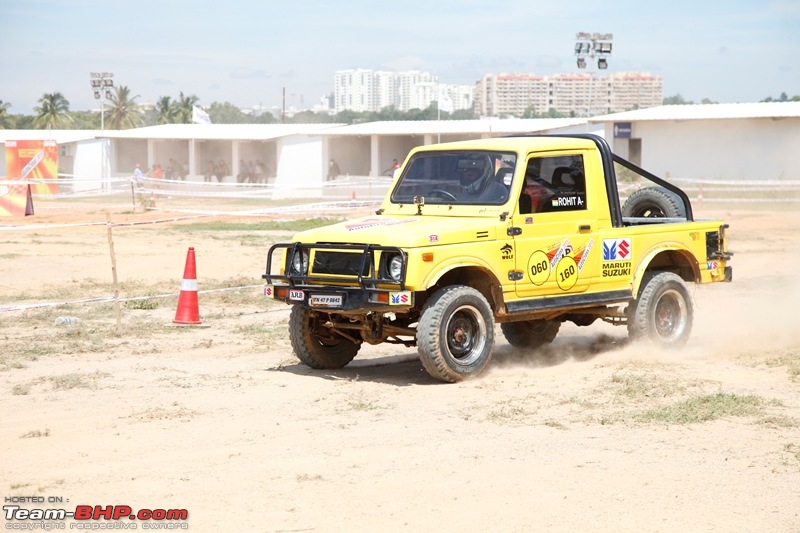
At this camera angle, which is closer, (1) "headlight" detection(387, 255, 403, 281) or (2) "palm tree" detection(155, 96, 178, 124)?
(1) "headlight" detection(387, 255, 403, 281)

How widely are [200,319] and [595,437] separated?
7.19 meters

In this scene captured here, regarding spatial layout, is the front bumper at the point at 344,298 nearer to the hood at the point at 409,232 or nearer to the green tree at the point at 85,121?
the hood at the point at 409,232

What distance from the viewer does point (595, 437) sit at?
7.95 metres

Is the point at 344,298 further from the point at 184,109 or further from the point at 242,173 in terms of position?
the point at 184,109

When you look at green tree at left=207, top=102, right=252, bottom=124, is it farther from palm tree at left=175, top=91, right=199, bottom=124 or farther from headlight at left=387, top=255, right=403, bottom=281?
headlight at left=387, top=255, right=403, bottom=281

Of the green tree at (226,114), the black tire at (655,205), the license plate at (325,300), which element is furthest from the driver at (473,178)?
the green tree at (226,114)

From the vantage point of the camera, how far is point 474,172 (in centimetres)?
1048

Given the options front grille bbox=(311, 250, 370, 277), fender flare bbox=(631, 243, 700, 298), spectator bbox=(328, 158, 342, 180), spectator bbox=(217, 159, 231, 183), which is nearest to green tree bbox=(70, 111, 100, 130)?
spectator bbox=(217, 159, 231, 183)

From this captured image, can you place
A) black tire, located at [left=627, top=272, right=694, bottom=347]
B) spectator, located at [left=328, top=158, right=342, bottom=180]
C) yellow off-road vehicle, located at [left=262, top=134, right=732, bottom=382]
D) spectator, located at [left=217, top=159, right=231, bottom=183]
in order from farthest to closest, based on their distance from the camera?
spectator, located at [left=217, top=159, right=231, bottom=183]
spectator, located at [left=328, top=158, right=342, bottom=180]
black tire, located at [left=627, top=272, right=694, bottom=347]
yellow off-road vehicle, located at [left=262, top=134, right=732, bottom=382]

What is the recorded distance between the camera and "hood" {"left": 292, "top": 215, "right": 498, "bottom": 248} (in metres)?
9.48

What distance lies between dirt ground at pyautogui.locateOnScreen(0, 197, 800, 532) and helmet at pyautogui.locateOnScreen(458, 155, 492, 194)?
176 centimetres

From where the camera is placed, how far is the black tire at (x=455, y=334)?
9.55 metres

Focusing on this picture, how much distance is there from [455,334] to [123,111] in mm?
102527

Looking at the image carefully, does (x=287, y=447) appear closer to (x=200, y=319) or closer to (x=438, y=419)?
(x=438, y=419)
